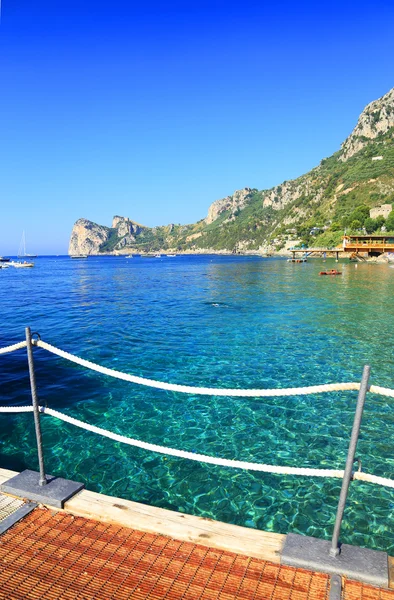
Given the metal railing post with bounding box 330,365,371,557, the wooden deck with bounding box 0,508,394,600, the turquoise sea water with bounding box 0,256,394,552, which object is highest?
the metal railing post with bounding box 330,365,371,557

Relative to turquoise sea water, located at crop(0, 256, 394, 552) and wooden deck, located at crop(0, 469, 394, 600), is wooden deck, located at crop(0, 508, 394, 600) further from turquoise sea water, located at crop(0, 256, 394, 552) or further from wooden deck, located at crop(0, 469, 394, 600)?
turquoise sea water, located at crop(0, 256, 394, 552)

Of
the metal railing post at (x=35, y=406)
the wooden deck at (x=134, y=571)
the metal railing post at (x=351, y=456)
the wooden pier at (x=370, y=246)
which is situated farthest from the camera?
the wooden pier at (x=370, y=246)

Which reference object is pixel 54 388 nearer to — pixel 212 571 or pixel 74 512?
pixel 74 512

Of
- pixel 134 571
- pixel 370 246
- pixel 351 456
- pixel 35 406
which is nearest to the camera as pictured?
pixel 351 456

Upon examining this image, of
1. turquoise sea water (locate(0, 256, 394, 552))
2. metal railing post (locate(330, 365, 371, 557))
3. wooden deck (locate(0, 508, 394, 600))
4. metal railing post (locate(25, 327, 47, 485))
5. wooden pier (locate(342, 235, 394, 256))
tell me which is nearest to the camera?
metal railing post (locate(330, 365, 371, 557))

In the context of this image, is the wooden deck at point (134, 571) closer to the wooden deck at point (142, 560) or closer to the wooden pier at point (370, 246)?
the wooden deck at point (142, 560)

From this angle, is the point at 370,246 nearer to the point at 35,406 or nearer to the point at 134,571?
the point at 35,406

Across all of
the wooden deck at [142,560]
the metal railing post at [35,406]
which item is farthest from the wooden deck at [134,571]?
the metal railing post at [35,406]

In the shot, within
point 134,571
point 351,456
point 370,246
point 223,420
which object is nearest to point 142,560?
point 134,571

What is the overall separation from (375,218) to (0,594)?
166867 mm

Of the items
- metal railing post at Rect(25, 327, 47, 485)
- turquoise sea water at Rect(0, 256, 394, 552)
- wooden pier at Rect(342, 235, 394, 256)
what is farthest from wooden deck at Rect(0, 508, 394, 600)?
wooden pier at Rect(342, 235, 394, 256)

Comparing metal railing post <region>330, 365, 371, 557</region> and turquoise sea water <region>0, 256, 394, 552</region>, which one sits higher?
metal railing post <region>330, 365, 371, 557</region>

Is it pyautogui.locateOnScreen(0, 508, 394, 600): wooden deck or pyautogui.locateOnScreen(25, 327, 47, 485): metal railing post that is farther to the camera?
pyautogui.locateOnScreen(25, 327, 47, 485): metal railing post

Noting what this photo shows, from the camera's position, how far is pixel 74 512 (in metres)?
4.18
